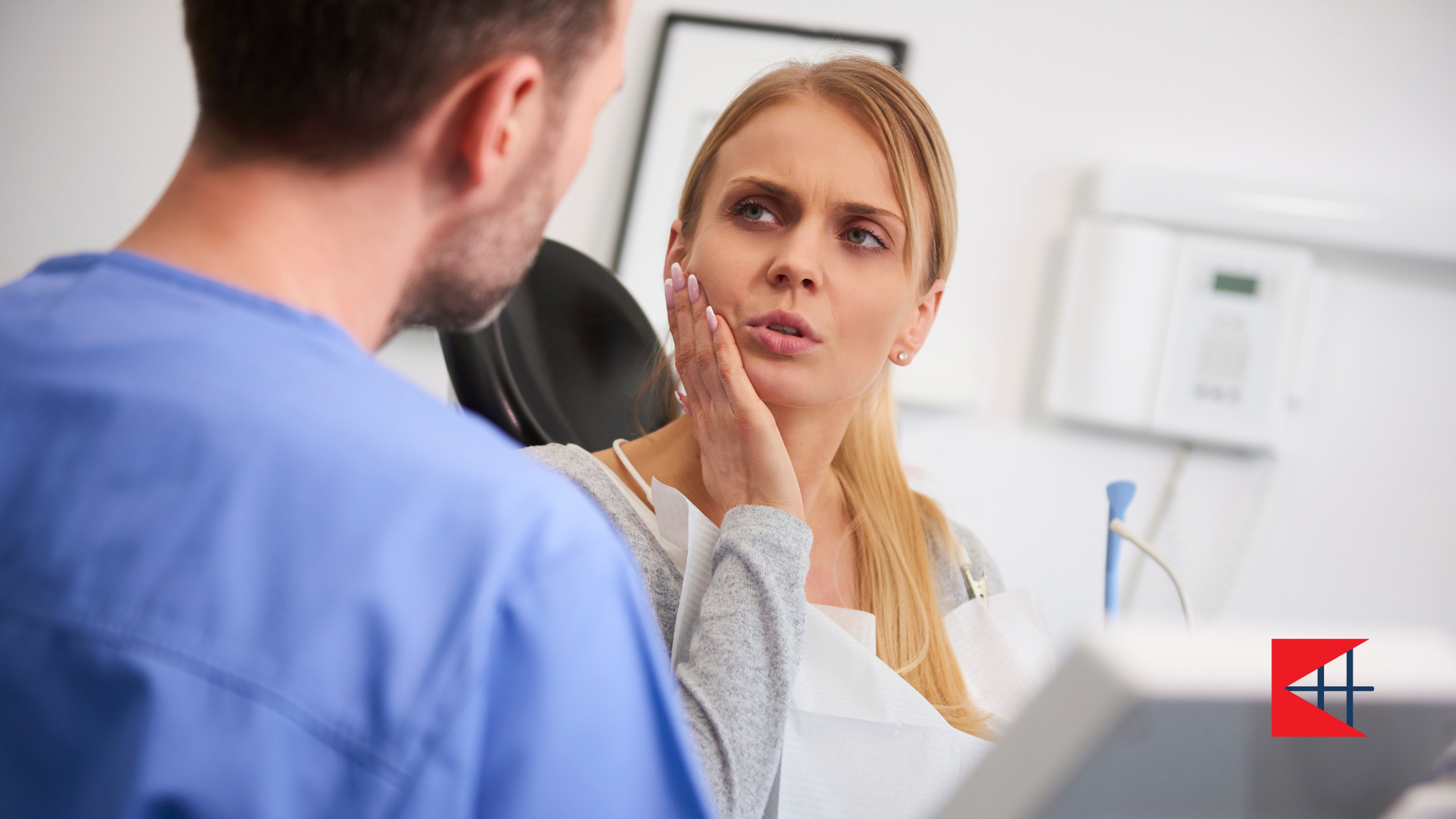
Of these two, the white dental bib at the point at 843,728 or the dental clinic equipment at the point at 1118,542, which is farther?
the dental clinic equipment at the point at 1118,542

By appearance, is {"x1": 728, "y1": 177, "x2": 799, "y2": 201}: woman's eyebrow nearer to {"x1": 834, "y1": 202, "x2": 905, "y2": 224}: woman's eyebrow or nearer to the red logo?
{"x1": 834, "y1": 202, "x2": 905, "y2": 224}: woman's eyebrow

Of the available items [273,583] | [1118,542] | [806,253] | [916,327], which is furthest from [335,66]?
[1118,542]

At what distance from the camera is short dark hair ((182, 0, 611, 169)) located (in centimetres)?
48

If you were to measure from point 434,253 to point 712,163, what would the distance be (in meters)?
0.64

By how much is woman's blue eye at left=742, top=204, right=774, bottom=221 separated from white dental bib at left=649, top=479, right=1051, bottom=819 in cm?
32

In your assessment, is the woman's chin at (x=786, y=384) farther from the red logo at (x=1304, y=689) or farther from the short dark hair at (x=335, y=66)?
the red logo at (x=1304, y=689)

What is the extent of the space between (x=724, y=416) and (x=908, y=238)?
30 cm

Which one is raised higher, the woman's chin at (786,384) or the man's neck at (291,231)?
the man's neck at (291,231)

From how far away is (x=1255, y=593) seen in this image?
182 centimetres

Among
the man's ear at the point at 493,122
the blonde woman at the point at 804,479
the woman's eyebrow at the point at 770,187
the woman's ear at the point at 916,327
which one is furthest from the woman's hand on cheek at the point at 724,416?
the man's ear at the point at 493,122

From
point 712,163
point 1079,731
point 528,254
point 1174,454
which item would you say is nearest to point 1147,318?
point 1174,454

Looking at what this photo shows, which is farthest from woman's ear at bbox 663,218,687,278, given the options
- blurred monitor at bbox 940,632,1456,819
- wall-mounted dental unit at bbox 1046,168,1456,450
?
wall-mounted dental unit at bbox 1046,168,1456,450

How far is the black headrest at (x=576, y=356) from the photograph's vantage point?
4.06ft

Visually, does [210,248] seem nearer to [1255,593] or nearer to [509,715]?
[509,715]
